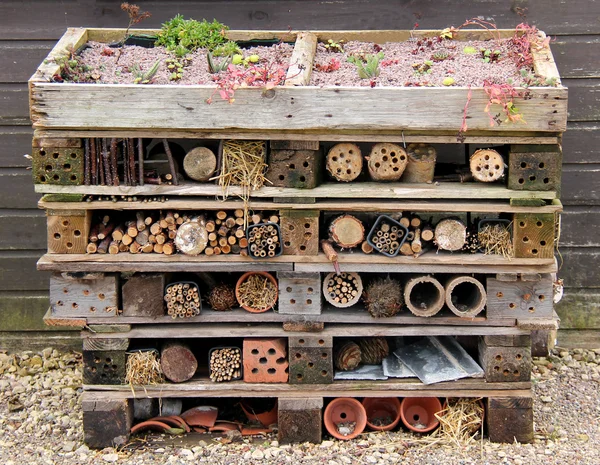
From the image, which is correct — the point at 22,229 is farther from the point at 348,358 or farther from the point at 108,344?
the point at 348,358

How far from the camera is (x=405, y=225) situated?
16.6 feet

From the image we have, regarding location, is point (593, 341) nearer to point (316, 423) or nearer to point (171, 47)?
point (316, 423)

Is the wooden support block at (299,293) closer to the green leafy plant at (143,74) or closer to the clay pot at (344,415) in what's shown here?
the clay pot at (344,415)

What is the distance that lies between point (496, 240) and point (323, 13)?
2283 mm

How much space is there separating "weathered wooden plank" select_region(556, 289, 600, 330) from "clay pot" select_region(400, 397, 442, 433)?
6.00 ft

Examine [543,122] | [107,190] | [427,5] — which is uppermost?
[427,5]

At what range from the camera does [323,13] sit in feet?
20.0

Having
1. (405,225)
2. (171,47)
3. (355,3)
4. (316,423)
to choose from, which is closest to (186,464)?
(316,423)

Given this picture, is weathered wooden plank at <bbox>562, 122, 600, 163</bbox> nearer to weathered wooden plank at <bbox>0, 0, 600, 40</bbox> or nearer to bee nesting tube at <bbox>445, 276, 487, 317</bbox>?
weathered wooden plank at <bbox>0, 0, 600, 40</bbox>

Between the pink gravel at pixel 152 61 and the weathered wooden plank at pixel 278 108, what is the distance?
0.26 metres

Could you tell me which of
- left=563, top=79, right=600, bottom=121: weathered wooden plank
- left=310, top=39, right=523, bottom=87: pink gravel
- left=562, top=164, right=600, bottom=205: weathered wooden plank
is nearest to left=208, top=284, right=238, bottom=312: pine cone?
left=310, top=39, right=523, bottom=87: pink gravel

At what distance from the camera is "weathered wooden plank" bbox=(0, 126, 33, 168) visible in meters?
6.33

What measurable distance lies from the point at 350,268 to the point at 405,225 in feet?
1.45

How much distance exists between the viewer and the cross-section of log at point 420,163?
4.99 m
